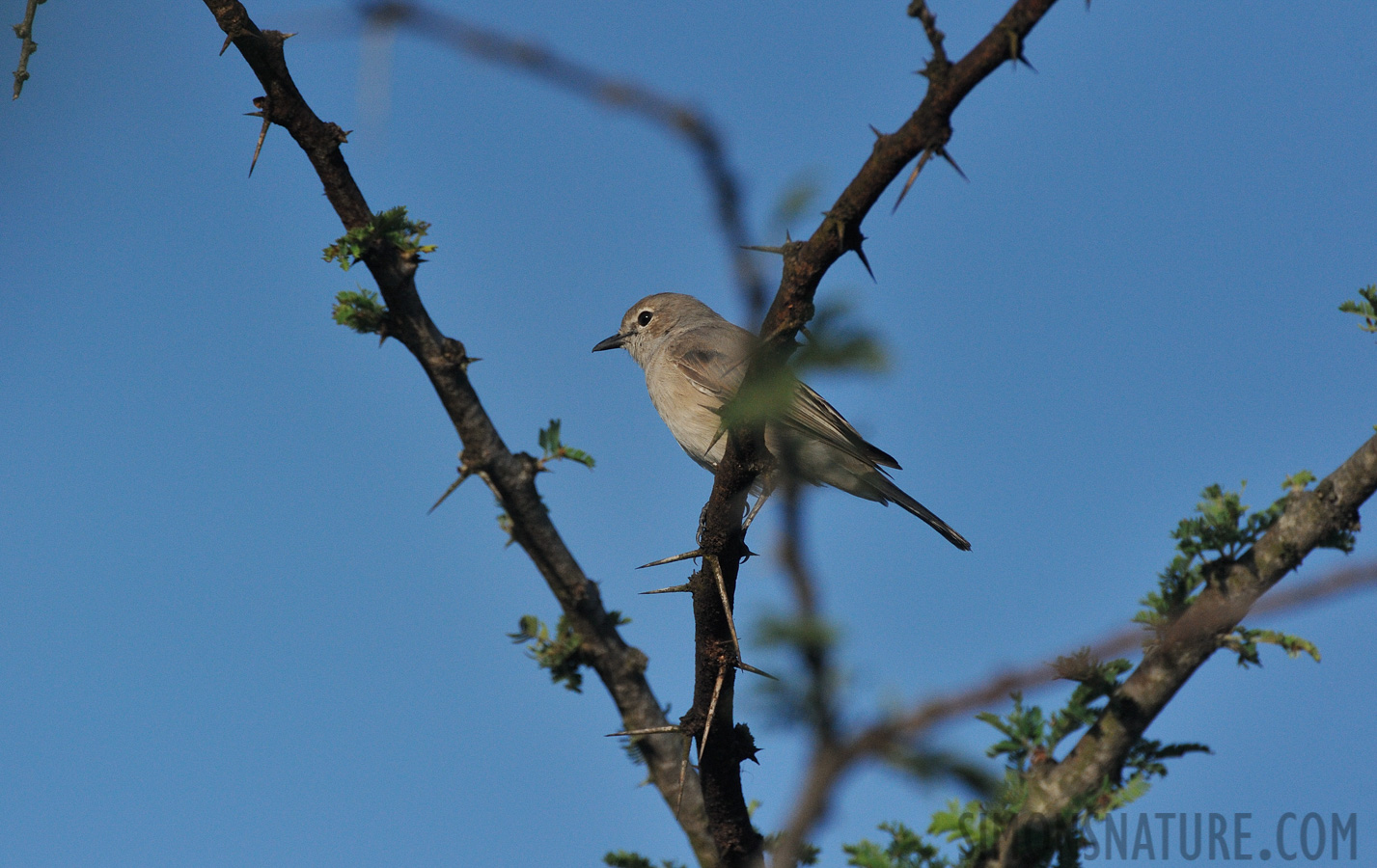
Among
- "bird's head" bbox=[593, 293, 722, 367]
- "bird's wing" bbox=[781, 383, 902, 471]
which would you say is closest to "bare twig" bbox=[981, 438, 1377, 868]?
"bird's wing" bbox=[781, 383, 902, 471]

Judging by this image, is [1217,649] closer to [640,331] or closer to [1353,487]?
[1353,487]

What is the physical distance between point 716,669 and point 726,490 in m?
0.95

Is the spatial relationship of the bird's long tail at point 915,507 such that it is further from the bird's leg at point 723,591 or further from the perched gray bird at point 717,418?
the bird's leg at point 723,591

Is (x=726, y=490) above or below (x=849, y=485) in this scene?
below

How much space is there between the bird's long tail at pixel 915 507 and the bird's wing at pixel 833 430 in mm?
190

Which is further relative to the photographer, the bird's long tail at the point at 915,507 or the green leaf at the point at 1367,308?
the bird's long tail at the point at 915,507

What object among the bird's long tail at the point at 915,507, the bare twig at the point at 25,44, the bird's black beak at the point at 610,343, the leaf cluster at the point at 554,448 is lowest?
the bare twig at the point at 25,44

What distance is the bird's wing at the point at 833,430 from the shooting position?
6941 mm

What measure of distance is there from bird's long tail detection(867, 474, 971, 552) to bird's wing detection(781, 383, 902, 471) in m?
0.19

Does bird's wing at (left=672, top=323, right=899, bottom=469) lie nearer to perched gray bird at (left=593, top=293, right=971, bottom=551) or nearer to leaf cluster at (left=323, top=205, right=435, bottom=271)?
perched gray bird at (left=593, top=293, right=971, bottom=551)

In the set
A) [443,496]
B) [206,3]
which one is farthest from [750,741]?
[206,3]

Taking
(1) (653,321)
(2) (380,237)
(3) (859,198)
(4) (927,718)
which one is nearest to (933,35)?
(3) (859,198)

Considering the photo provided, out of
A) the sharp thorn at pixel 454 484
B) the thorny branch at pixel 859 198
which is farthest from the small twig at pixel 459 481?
the thorny branch at pixel 859 198

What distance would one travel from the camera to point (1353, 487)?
136 inches
